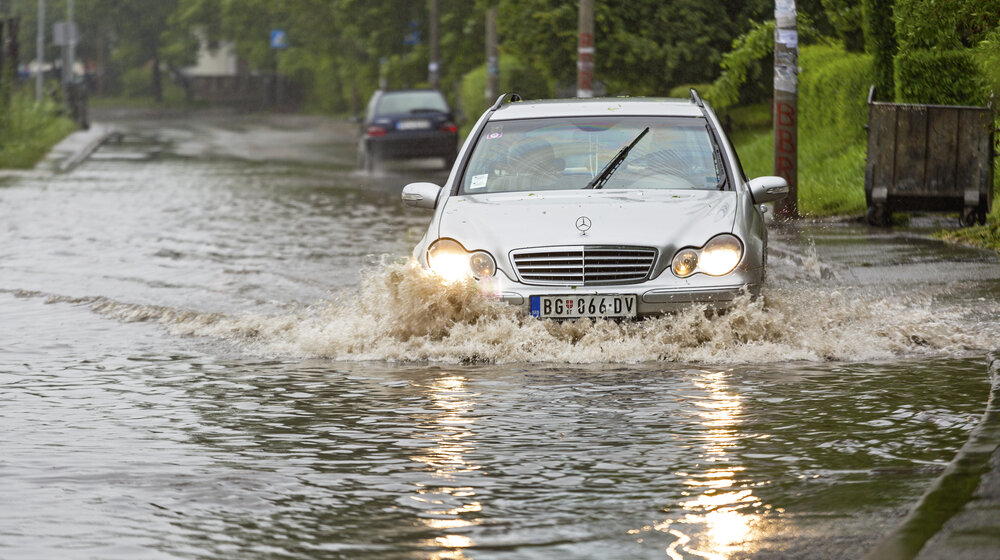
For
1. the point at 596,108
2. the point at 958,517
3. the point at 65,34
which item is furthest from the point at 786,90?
the point at 65,34

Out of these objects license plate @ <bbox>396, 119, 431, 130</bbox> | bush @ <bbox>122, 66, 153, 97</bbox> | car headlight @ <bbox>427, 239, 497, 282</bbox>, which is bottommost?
bush @ <bbox>122, 66, 153, 97</bbox>

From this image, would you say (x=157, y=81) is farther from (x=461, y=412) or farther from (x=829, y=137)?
(x=461, y=412)

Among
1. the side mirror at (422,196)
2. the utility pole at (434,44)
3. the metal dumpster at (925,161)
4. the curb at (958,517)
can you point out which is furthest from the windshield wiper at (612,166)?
the utility pole at (434,44)

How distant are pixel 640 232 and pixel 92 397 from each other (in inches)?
119

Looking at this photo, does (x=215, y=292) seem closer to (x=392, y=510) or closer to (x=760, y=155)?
(x=392, y=510)

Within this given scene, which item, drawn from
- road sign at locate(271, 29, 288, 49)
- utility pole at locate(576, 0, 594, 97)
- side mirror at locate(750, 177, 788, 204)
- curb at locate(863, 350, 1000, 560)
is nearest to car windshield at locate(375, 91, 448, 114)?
utility pole at locate(576, 0, 594, 97)

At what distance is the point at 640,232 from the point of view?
975cm

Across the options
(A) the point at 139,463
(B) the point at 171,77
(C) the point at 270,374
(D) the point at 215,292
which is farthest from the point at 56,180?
(B) the point at 171,77

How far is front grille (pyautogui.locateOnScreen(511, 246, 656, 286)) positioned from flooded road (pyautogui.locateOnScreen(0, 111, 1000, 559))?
0.24 m

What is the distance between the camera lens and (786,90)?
17.1 m

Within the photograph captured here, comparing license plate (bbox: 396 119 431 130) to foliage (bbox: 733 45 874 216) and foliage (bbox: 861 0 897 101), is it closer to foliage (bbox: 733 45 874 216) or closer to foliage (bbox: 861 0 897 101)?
foliage (bbox: 733 45 874 216)

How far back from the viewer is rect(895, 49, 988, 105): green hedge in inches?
744

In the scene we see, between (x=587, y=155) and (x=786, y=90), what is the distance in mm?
6657

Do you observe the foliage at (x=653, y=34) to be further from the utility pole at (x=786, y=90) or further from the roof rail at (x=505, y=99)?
the roof rail at (x=505, y=99)
